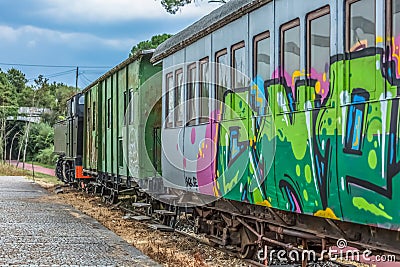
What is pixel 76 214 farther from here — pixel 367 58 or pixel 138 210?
pixel 367 58

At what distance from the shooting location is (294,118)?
7176 millimetres

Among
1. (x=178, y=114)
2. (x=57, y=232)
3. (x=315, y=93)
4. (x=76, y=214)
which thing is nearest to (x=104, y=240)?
(x=57, y=232)

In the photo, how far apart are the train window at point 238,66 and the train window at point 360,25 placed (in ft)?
8.88

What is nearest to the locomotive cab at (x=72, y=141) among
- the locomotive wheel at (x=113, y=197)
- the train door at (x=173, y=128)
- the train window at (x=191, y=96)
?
the locomotive wheel at (x=113, y=197)

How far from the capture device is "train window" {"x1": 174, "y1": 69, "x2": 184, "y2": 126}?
11.6 m

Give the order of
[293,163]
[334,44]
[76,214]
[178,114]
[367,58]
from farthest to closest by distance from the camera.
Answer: [76,214]
[178,114]
[293,163]
[334,44]
[367,58]

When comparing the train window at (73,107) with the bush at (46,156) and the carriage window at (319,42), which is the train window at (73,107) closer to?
the carriage window at (319,42)

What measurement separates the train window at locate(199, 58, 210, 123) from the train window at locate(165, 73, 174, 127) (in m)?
1.73

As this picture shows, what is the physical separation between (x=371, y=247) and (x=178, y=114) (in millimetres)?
6180

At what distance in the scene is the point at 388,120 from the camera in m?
5.42

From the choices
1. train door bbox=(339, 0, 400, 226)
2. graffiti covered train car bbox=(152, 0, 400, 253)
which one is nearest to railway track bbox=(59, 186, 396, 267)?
graffiti covered train car bbox=(152, 0, 400, 253)

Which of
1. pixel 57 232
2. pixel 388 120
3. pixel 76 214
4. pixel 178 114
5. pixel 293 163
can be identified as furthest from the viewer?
pixel 76 214

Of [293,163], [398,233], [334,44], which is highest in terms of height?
[334,44]

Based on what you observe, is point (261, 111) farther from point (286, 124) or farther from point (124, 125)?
point (124, 125)
